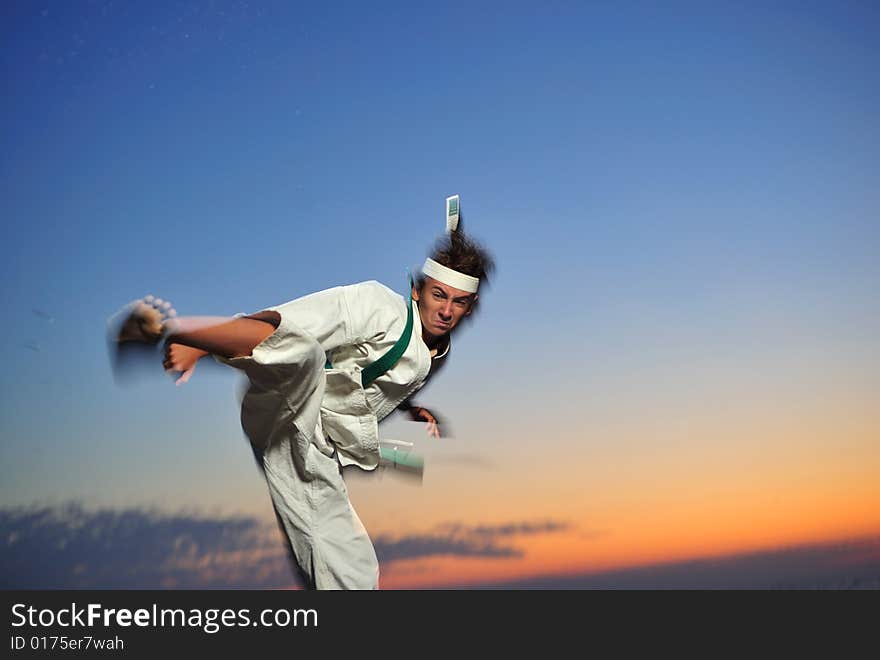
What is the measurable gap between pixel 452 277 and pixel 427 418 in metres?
0.41

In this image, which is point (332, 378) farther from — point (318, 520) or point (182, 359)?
point (182, 359)

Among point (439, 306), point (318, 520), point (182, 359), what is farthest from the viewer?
point (439, 306)

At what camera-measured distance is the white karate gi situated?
2.21m

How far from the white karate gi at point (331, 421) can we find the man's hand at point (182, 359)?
0.19 metres

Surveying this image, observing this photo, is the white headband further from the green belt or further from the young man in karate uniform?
the green belt

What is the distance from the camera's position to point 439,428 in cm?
275

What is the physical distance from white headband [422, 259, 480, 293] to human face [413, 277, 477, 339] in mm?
10

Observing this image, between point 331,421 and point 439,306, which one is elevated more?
point 439,306

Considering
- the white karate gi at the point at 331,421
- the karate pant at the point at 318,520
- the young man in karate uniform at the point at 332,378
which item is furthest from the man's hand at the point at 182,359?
the karate pant at the point at 318,520

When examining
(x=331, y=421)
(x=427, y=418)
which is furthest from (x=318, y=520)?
(x=427, y=418)

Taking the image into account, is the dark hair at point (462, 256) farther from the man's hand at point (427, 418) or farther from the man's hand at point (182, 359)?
the man's hand at point (182, 359)

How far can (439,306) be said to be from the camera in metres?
2.58

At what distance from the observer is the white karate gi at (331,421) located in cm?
221
